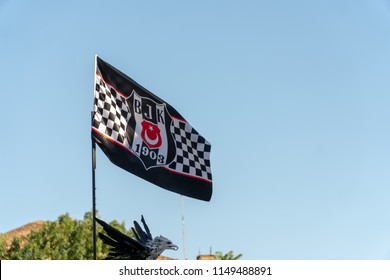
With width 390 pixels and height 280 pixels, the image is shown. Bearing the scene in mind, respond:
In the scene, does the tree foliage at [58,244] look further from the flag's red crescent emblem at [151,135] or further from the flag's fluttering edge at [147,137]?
the flag's red crescent emblem at [151,135]

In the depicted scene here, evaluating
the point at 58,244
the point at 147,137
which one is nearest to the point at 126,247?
the point at 147,137

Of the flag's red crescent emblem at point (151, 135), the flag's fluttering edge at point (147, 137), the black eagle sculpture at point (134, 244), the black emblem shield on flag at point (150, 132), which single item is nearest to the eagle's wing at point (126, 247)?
the black eagle sculpture at point (134, 244)

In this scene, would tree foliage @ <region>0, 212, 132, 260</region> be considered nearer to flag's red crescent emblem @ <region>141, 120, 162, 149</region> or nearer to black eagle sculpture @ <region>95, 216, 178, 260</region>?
flag's red crescent emblem @ <region>141, 120, 162, 149</region>

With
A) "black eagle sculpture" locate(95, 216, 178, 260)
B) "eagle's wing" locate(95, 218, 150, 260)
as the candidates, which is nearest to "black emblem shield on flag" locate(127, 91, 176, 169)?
"black eagle sculpture" locate(95, 216, 178, 260)

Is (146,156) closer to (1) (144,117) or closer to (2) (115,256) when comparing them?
(1) (144,117)

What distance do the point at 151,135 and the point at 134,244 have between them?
2.31 metres

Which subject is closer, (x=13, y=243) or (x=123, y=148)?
(x=123, y=148)

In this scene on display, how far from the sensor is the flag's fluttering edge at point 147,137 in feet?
48.0

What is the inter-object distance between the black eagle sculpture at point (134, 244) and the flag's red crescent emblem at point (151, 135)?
1.62 meters

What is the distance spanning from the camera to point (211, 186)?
16.5 meters

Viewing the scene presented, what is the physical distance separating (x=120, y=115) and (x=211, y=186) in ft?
8.52

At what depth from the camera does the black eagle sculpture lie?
46.3ft
